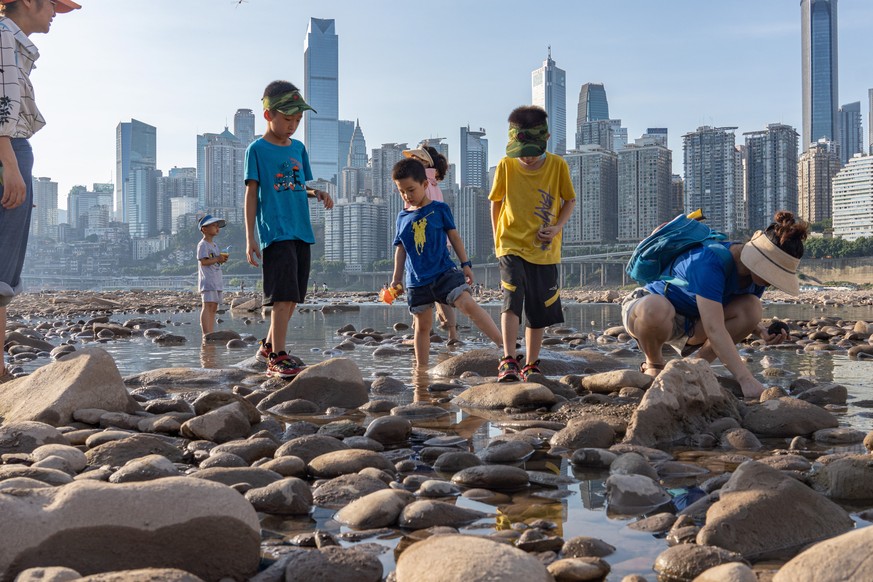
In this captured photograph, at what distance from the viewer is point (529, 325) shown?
526 centimetres

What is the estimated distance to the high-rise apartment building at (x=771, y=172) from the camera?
109 m

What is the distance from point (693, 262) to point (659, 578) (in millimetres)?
2836

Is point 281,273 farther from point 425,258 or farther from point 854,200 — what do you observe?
point 854,200

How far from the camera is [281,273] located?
543 cm

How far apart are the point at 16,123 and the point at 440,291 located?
118 inches

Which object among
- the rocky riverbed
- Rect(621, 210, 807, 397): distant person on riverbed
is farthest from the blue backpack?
the rocky riverbed

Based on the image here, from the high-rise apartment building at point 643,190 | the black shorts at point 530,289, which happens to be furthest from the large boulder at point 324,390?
the high-rise apartment building at point 643,190

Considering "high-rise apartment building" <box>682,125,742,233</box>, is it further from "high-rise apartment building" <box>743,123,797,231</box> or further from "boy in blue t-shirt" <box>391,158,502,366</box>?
"boy in blue t-shirt" <box>391,158,502,366</box>

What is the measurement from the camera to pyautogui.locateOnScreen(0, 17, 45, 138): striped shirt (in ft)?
13.4

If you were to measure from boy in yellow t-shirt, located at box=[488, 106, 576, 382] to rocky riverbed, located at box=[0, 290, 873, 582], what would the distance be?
52 centimetres

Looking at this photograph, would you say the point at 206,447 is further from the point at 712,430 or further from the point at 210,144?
the point at 210,144

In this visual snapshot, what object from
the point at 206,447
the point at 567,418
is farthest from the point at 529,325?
the point at 206,447

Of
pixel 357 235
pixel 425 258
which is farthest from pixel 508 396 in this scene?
pixel 357 235

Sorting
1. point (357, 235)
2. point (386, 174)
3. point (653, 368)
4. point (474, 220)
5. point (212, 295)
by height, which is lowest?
point (653, 368)
